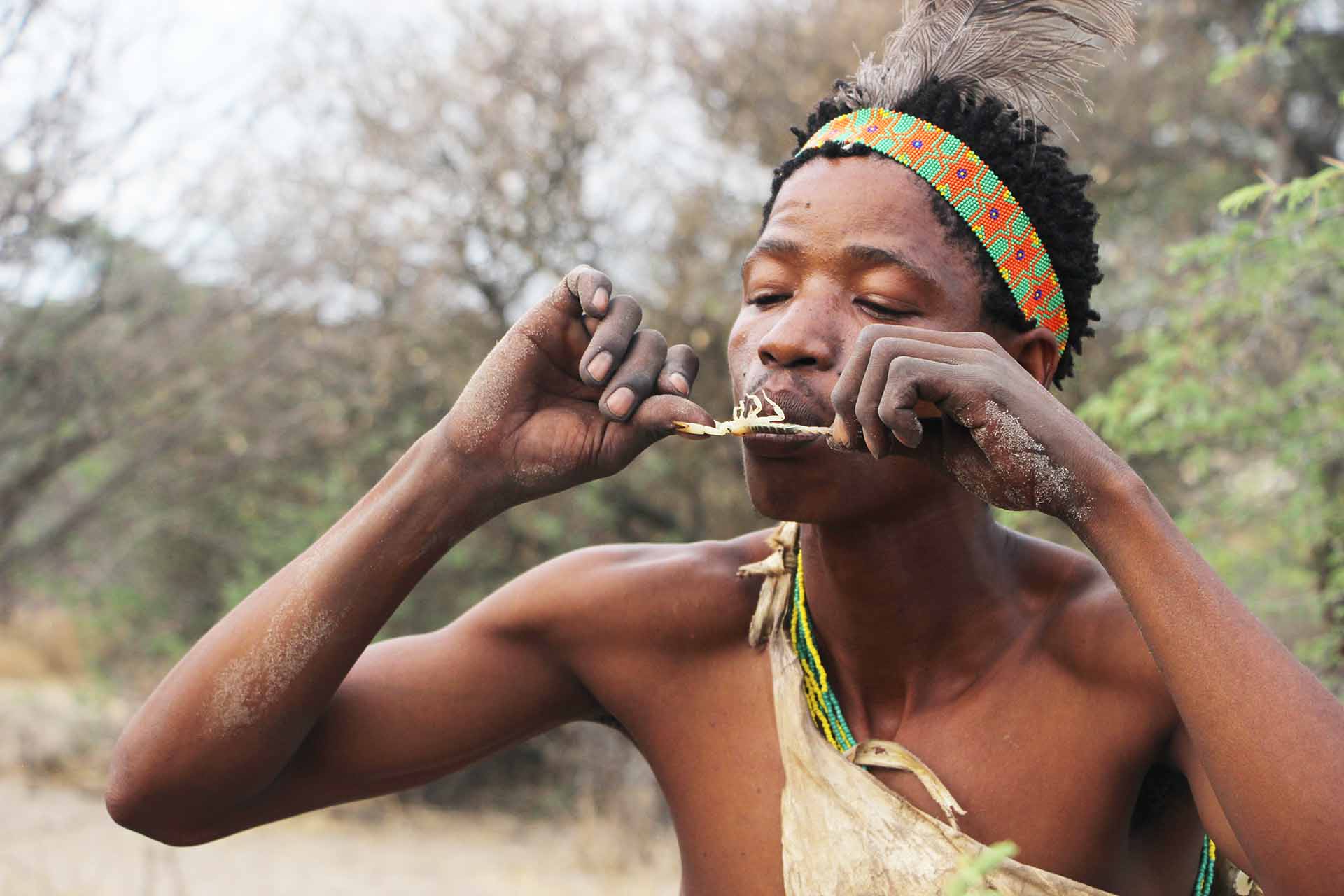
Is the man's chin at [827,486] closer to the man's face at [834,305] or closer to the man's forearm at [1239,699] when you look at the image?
the man's face at [834,305]

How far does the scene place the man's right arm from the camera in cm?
212

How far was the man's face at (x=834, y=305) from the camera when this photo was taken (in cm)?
204

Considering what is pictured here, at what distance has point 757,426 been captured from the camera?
1985mm

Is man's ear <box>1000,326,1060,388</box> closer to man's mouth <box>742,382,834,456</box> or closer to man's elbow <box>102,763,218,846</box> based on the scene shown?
man's mouth <box>742,382,834,456</box>

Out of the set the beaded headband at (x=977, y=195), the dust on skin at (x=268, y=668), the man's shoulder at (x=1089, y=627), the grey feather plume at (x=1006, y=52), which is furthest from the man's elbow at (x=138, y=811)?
the grey feather plume at (x=1006, y=52)

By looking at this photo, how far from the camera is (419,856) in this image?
8180 millimetres

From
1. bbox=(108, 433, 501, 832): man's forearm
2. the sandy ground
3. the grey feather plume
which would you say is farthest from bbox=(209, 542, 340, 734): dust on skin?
the sandy ground

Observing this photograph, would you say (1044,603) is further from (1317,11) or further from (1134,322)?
(1317,11)

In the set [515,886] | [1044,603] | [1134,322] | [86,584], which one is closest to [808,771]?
[1044,603]

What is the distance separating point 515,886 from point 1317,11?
7.93m

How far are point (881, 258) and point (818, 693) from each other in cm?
78

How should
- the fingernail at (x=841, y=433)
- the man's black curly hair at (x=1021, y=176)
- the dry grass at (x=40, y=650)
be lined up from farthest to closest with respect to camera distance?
1. the dry grass at (x=40, y=650)
2. the man's black curly hair at (x=1021, y=176)
3. the fingernail at (x=841, y=433)

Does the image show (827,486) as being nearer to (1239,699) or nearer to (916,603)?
(916,603)

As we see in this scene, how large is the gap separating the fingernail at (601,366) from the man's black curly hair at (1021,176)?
0.57 metres
